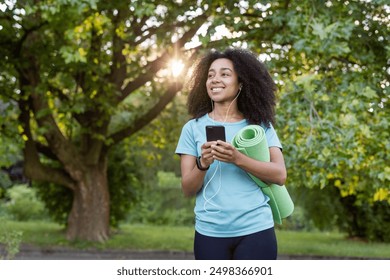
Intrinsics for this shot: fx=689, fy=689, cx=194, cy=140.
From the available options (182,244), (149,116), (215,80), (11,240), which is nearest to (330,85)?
(11,240)

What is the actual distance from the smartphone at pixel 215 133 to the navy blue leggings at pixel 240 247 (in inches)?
16.4

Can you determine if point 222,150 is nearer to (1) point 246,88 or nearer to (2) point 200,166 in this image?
(2) point 200,166

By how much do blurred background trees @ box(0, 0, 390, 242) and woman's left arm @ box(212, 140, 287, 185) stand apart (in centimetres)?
512

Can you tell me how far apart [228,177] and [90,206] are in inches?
507

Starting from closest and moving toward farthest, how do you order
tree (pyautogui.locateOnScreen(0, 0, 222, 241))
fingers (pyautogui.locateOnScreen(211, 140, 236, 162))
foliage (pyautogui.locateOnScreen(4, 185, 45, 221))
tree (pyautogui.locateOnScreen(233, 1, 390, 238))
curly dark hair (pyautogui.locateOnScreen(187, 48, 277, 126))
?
fingers (pyautogui.locateOnScreen(211, 140, 236, 162)), curly dark hair (pyautogui.locateOnScreen(187, 48, 277, 126)), tree (pyautogui.locateOnScreen(233, 1, 390, 238)), tree (pyautogui.locateOnScreen(0, 0, 222, 241)), foliage (pyautogui.locateOnScreen(4, 185, 45, 221))

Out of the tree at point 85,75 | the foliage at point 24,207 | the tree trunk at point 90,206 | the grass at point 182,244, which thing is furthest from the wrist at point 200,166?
the foliage at point 24,207

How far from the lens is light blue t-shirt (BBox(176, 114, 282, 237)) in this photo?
2844 millimetres

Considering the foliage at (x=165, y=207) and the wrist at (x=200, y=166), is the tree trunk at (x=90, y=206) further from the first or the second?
the wrist at (x=200, y=166)

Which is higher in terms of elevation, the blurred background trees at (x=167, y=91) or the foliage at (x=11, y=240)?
the blurred background trees at (x=167, y=91)

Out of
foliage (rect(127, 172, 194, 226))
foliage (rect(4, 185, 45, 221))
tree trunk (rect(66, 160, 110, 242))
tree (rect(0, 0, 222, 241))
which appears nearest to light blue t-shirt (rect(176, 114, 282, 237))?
tree (rect(0, 0, 222, 241))

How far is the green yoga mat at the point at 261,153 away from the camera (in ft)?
9.27

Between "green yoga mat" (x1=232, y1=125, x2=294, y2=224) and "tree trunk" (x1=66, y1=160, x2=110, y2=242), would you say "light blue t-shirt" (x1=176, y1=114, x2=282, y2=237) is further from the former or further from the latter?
"tree trunk" (x1=66, y1=160, x2=110, y2=242)

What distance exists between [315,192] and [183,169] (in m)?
15.3

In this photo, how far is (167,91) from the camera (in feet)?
48.0
